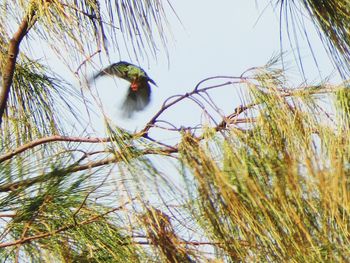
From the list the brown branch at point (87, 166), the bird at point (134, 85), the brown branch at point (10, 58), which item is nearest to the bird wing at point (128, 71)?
the bird at point (134, 85)

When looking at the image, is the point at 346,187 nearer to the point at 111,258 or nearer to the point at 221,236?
the point at 221,236

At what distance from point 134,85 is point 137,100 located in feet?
0.27

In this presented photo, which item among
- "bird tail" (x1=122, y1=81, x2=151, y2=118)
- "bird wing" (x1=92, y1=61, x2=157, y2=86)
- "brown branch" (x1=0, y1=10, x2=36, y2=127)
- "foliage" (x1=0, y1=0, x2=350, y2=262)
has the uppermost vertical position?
"bird tail" (x1=122, y1=81, x2=151, y2=118)

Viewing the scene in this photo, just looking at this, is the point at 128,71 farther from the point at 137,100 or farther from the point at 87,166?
the point at 87,166

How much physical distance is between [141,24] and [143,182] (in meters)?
0.29

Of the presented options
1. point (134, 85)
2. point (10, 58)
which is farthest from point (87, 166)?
point (134, 85)

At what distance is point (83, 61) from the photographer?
45.6 inches

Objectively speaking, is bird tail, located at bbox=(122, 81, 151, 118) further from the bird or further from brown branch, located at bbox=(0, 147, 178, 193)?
brown branch, located at bbox=(0, 147, 178, 193)

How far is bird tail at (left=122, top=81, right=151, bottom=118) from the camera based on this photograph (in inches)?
64.4

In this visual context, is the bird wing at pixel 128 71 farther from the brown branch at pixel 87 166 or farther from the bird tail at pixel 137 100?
the brown branch at pixel 87 166

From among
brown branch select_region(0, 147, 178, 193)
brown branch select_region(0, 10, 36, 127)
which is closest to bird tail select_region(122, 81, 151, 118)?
brown branch select_region(0, 10, 36, 127)

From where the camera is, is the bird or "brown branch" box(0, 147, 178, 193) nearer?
"brown branch" box(0, 147, 178, 193)

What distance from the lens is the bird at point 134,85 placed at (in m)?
1.49

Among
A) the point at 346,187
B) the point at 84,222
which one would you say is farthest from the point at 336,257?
the point at 84,222
